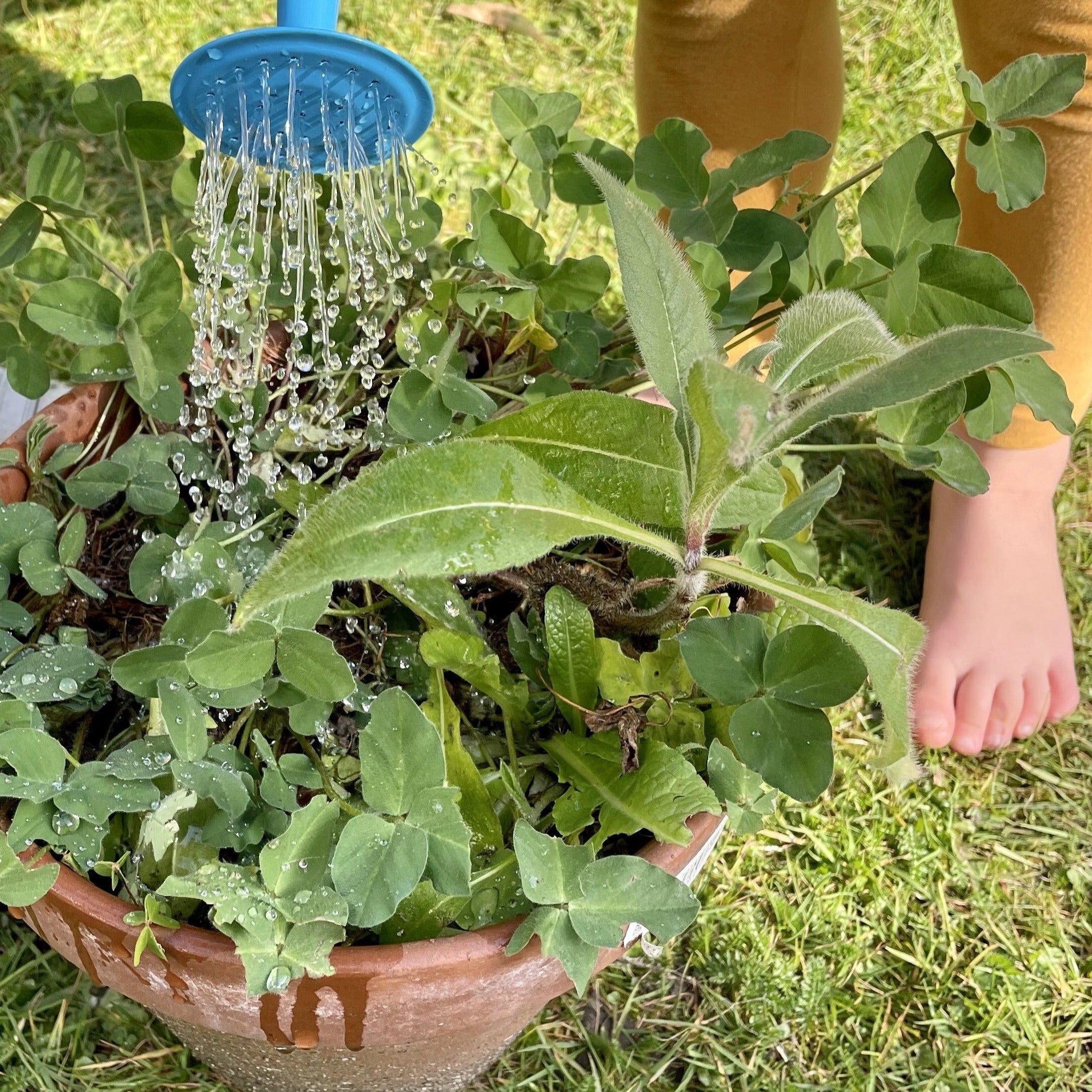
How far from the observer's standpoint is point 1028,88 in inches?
27.1

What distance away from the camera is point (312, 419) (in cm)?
80

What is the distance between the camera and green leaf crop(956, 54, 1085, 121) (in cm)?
67

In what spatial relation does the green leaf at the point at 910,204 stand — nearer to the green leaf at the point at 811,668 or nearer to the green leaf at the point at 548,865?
the green leaf at the point at 811,668

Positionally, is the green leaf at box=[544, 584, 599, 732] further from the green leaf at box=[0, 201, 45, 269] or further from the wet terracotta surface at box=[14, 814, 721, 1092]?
the green leaf at box=[0, 201, 45, 269]

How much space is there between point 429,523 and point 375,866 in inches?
8.9

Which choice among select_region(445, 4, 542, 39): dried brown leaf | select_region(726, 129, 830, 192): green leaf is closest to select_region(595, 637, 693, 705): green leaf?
select_region(726, 129, 830, 192): green leaf

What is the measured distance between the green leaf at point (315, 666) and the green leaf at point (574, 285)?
0.30 m

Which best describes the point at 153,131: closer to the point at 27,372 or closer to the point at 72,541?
the point at 27,372

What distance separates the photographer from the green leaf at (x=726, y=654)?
1.94 ft

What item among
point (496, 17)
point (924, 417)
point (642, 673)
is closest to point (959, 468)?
point (924, 417)

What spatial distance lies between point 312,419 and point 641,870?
413mm

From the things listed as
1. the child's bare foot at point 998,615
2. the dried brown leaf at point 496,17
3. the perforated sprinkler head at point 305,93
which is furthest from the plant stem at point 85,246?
the dried brown leaf at point 496,17

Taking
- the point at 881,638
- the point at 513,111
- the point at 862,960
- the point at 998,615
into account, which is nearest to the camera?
the point at 881,638

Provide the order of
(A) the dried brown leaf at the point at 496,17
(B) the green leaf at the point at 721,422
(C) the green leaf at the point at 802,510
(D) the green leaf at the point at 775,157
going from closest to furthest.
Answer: (B) the green leaf at the point at 721,422 → (C) the green leaf at the point at 802,510 → (D) the green leaf at the point at 775,157 → (A) the dried brown leaf at the point at 496,17
